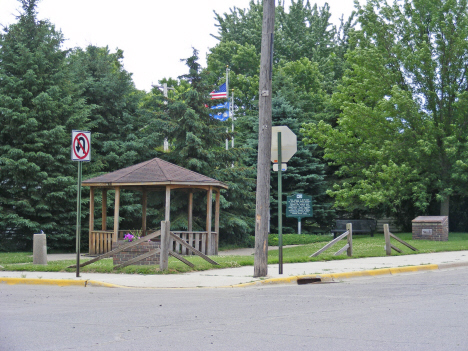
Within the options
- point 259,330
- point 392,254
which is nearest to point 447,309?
point 259,330

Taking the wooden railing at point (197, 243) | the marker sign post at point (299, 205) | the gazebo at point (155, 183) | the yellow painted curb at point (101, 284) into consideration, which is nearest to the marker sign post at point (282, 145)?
the yellow painted curb at point (101, 284)

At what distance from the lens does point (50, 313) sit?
8.59 m

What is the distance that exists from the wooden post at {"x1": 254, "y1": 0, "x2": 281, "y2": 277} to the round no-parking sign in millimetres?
3891

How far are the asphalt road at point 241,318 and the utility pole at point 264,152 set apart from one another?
108 centimetres

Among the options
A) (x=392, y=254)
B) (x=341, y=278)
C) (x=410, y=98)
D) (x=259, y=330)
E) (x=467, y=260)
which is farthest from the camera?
(x=410, y=98)

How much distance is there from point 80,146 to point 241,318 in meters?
6.49

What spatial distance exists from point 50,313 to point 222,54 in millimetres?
43344

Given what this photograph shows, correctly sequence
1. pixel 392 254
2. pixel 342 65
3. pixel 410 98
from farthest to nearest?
pixel 342 65 → pixel 410 98 → pixel 392 254

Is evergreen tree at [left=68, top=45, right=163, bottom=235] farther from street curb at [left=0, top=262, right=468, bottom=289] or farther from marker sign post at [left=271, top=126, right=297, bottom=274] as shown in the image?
marker sign post at [left=271, top=126, right=297, bottom=274]

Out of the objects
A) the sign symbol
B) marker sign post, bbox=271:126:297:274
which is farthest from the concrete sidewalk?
the sign symbol

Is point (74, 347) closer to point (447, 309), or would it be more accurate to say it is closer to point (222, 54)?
point (447, 309)

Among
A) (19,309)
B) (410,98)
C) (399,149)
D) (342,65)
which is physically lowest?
(19,309)

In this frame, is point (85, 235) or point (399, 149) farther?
point (399, 149)

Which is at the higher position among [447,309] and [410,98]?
[410,98]
